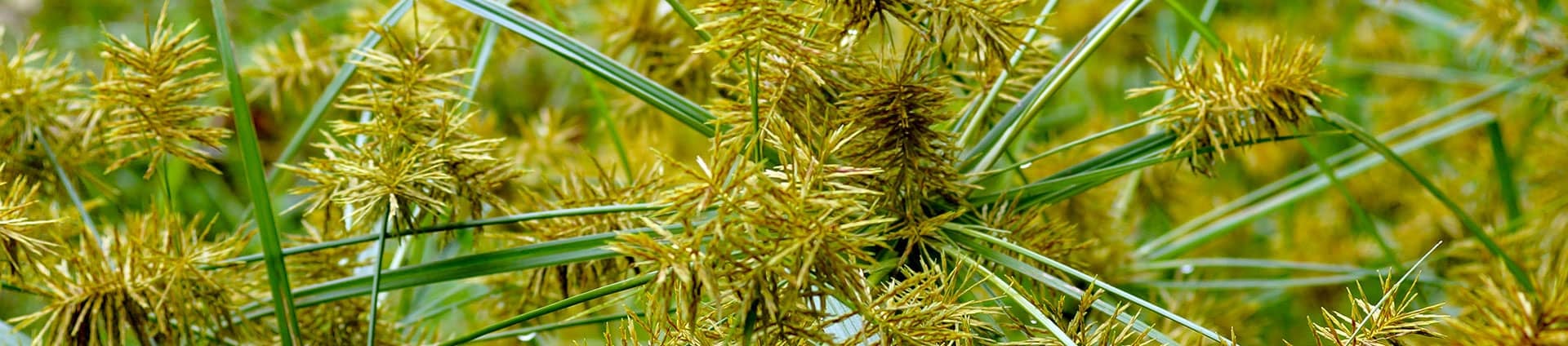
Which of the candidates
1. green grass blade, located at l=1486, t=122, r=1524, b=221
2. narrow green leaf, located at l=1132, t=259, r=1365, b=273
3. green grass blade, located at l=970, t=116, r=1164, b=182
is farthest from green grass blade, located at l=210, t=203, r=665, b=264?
green grass blade, located at l=1486, t=122, r=1524, b=221

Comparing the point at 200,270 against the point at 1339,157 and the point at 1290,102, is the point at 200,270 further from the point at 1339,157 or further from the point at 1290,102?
the point at 1339,157

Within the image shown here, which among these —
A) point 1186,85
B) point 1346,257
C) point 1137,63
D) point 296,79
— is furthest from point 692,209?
point 1137,63

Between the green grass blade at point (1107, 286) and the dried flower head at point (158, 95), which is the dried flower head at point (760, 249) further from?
the dried flower head at point (158, 95)

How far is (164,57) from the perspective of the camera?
38 centimetres

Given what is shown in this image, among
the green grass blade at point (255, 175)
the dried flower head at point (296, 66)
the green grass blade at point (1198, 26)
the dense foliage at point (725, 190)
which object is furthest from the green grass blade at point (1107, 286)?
the dried flower head at point (296, 66)

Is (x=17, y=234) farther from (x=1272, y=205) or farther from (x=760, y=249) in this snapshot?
(x=1272, y=205)

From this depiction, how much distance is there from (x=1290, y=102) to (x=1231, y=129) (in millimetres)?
20

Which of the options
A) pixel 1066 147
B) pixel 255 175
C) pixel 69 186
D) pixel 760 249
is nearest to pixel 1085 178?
pixel 1066 147

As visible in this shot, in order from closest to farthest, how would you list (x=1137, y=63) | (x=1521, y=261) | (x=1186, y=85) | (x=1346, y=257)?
1. (x=1186, y=85)
2. (x=1521, y=261)
3. (x=1346, y=257)
4. (x=1137, y=63)

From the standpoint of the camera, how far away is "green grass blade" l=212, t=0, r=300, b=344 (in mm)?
330

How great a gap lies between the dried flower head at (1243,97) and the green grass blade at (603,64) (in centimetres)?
15

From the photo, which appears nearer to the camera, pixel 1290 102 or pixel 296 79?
pixel 1290 102

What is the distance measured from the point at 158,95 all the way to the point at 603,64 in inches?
5.9

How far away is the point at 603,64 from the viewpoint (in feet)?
1.23
